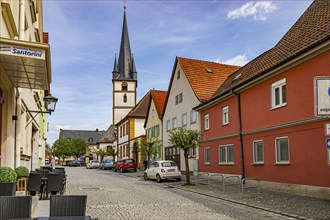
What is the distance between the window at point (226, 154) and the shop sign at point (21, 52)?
50.8 ft

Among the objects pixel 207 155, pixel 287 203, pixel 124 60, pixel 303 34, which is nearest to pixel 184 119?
pixel 207 155

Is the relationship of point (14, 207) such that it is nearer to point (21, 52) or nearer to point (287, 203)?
point (21, 52)

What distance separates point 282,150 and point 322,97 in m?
9.82

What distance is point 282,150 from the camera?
16766mm

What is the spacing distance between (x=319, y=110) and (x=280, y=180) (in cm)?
992

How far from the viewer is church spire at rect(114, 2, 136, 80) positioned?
76.1m

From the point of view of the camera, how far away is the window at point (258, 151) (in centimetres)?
1852

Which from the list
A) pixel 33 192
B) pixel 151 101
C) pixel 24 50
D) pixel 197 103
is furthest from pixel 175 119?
pixel 24 50

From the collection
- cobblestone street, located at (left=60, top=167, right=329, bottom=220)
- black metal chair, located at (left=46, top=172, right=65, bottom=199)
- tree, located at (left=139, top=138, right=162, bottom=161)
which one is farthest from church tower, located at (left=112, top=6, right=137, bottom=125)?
black metal chair, located at (left=46, top=172, right=65, bottom=199)

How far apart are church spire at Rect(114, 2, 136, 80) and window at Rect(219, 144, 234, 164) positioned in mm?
53695

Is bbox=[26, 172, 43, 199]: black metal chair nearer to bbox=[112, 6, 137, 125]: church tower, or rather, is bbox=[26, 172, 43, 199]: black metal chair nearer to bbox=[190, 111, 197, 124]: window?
bbox=[190, 111, 197, 124]: window

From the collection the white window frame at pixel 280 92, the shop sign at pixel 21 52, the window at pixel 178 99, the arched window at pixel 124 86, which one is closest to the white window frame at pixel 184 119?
the window at pixel 178 99

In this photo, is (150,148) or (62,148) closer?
(150,148)

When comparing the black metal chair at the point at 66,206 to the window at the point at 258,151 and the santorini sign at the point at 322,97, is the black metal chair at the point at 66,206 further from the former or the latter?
the window at the point at 258,151
